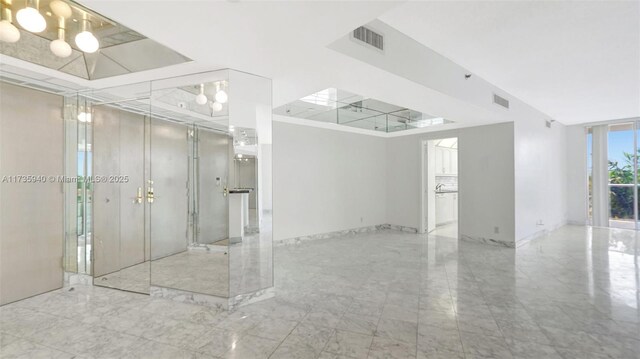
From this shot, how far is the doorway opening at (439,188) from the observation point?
7094mm

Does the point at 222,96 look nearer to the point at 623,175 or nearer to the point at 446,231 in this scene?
the point at 446,231

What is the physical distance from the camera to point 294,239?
236 inches

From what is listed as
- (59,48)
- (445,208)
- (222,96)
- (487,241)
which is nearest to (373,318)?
(222,96)

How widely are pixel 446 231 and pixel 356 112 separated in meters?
3.96

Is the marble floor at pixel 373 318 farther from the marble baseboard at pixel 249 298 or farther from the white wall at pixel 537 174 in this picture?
the white wall at pixel 537 174

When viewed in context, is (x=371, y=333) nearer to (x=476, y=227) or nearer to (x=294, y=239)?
(x=294, y=239)

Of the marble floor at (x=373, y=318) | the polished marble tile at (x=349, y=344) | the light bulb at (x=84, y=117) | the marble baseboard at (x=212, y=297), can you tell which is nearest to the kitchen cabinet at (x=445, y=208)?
the marble floor at (x=373, y=318)

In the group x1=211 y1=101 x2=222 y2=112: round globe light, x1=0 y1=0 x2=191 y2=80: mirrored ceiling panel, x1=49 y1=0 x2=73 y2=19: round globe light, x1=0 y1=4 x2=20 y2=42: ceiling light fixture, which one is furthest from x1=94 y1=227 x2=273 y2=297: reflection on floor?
x1=49 y1=0 x2=73 y2=19: round globe light

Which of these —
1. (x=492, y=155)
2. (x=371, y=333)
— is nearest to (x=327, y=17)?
(x=371, y=333)

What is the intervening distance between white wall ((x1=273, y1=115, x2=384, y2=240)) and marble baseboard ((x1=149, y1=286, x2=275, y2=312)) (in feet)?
8.29

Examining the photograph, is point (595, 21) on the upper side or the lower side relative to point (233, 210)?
upper

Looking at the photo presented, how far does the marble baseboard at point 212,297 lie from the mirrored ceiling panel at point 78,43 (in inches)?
95.8

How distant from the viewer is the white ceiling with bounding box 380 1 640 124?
8.98 feet

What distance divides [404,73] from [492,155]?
375cm
